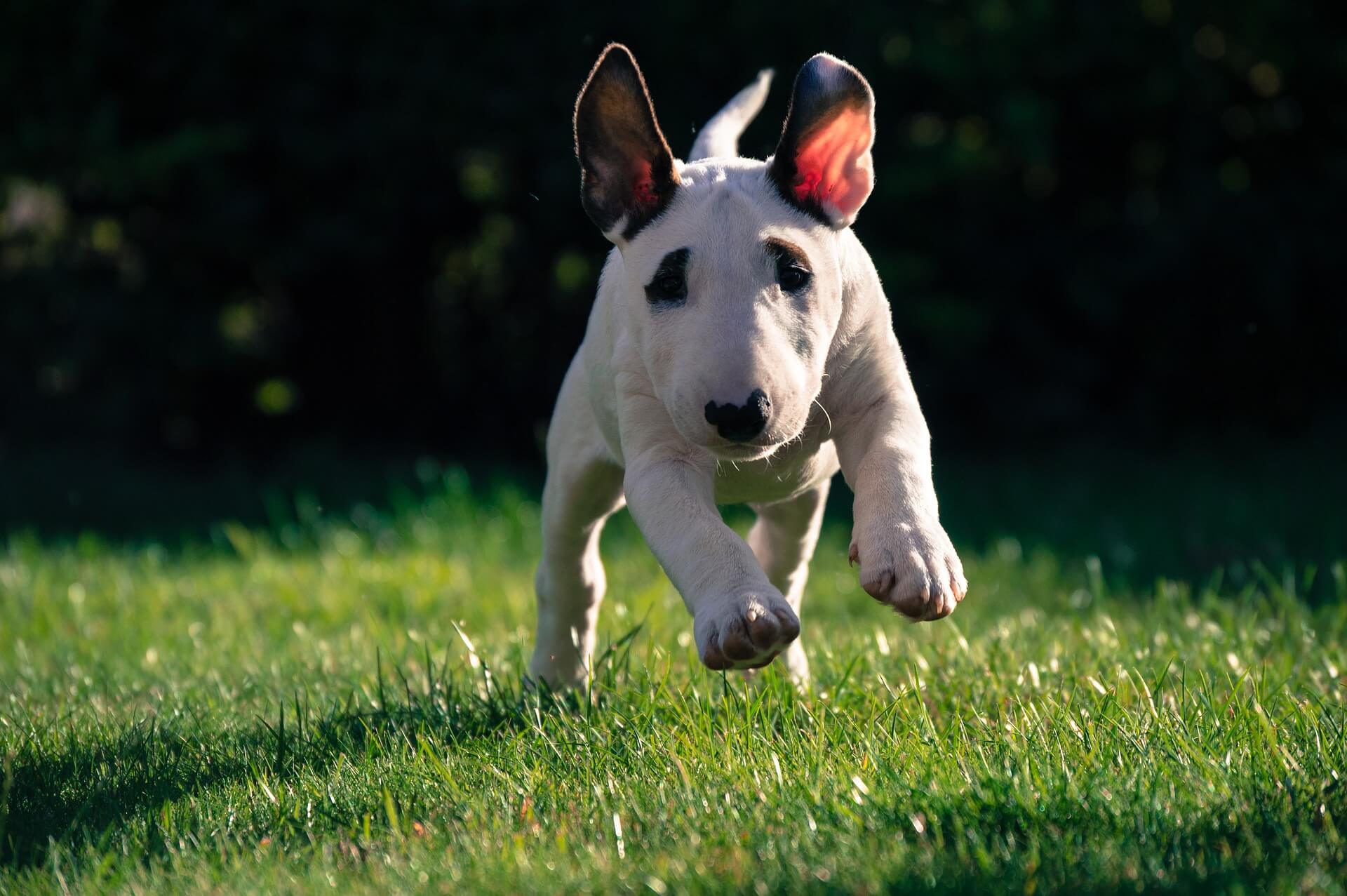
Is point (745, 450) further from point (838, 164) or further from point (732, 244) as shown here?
point (838, 164)

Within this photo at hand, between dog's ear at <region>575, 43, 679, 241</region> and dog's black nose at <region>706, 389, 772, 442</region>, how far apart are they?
62 cm

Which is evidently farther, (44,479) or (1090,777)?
(44,479)

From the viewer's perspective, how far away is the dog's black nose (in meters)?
2.78

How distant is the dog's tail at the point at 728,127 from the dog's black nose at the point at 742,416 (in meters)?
1.01

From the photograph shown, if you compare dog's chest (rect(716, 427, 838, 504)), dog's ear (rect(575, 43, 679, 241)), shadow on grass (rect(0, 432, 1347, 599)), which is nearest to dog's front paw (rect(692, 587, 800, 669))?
dog's chest (rect(716, 427, 838, 504))

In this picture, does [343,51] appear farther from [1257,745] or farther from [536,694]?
[1257,745]

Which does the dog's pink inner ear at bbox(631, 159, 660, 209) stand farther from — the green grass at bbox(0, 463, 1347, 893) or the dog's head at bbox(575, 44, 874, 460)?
the green grass at bbox(0, 463, 1347, 893)

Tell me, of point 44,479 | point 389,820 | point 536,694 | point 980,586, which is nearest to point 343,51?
point 44,479

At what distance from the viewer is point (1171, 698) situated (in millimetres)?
3457

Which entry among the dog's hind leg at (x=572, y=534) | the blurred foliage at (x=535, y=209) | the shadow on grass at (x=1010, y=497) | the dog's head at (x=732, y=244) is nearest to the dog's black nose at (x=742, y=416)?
the dog's head at (x=732, y=244)

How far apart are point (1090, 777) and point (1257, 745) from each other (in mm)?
415

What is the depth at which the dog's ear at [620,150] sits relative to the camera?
3156 millimetres

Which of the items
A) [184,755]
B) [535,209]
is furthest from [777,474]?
[535,209]

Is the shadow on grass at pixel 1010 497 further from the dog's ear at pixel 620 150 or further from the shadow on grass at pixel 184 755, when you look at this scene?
the dog's ear at pixel 620 150
